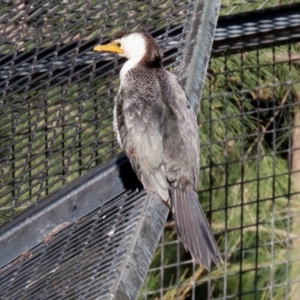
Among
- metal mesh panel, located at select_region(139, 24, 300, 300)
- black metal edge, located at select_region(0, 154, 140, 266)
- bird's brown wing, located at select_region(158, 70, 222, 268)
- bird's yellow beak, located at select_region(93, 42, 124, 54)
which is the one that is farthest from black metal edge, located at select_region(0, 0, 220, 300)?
metal mesh panel, located at select_region(139, 24, 300, 300)

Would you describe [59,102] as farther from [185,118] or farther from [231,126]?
[231,126]

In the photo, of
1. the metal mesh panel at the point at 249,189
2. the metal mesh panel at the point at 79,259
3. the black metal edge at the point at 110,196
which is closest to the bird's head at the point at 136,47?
the black metal edge at the point at 110,196

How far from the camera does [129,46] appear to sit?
166 centimetres

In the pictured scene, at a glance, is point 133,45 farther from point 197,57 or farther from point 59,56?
point 197,57

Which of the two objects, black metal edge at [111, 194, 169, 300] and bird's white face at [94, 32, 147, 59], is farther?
bird's white face at [94, 32, 147, 59]

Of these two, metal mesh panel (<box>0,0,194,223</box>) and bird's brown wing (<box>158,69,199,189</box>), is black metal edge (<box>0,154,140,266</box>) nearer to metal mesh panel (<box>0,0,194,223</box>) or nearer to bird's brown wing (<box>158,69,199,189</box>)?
metal mesh panel (<box>0,0,194,223</box>)

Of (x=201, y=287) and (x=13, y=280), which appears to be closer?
(x=13, y=280)

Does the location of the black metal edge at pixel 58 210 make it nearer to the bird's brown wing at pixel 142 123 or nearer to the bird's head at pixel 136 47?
the bird's brown wing at pixel 142 123

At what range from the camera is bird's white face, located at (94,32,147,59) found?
1.58 meters

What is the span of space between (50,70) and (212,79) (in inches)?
32.8

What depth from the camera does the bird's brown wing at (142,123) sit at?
4.92ft

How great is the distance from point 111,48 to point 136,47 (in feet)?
0.19

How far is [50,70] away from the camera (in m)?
1.44

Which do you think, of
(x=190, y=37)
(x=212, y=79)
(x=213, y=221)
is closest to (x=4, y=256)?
(x=190, y=37)
